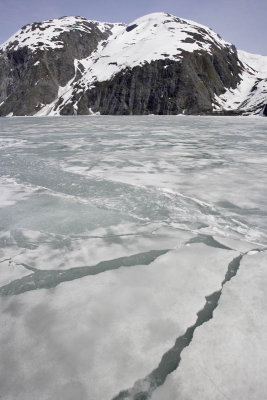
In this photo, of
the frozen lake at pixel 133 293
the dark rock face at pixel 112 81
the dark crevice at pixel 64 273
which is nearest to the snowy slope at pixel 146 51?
the dark rock face at pixel 112 81

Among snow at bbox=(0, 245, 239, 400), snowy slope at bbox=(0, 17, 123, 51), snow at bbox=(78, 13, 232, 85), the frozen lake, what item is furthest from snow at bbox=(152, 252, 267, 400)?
snowy slope at bbox=(0, 17, 123, 51)

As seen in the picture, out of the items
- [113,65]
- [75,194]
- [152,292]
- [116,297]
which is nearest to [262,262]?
[152,292]

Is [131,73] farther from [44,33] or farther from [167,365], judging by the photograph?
[167,365]

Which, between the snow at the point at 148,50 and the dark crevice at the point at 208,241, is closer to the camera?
the dark crevice at the point at 208,241

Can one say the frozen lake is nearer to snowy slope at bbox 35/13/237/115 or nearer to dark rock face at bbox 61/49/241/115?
dark rock face at bbox 61/49/241/115

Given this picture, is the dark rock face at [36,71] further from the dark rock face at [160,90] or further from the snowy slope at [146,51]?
the dark rock face at [160,90]

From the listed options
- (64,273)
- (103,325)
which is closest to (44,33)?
(64,273)
